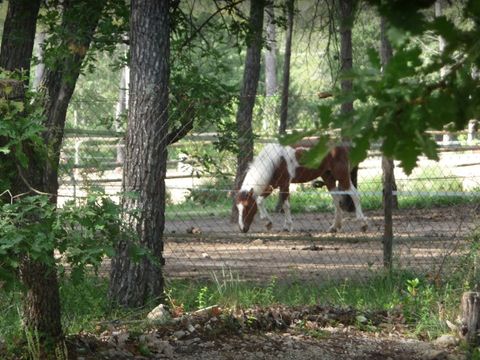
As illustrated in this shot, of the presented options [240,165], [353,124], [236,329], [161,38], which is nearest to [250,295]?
[236,329]

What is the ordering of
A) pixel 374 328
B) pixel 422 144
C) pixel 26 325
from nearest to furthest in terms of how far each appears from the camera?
pixel 422 144 → pixel 26 325 → pixel 374 328

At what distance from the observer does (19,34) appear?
11203mm

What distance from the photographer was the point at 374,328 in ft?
26.9

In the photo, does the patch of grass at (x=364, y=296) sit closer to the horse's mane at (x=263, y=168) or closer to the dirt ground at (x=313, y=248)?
the dirt ground at (x=313, y=248)

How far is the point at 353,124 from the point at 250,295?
19.4 feet

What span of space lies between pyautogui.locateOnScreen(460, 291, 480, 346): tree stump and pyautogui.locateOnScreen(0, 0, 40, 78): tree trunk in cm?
553

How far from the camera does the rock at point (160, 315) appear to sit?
766 cm

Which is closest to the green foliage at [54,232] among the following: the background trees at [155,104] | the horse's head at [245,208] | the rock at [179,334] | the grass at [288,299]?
the background trees at [155,104]

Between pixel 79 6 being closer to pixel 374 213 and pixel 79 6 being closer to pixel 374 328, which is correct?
pixel 374 328

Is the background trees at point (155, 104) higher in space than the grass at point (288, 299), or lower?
higher

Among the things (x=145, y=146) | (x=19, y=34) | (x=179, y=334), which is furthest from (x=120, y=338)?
(x=19, y=34)

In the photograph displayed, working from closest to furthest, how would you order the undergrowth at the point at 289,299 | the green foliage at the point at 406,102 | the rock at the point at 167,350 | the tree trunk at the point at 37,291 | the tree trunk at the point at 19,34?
the green foliage at the point at 406,102
the tree trunk at the point at 37,291
the rock at the point at 167,350
the undergrowth at the point at 289,299
the tree trunk at the point at 19,34

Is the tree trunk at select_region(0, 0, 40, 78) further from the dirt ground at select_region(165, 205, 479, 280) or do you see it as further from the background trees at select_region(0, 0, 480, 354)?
the dirt ground at select_region(165, 205, 479, 280)

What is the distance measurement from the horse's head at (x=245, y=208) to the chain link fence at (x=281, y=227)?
6.7 inches
